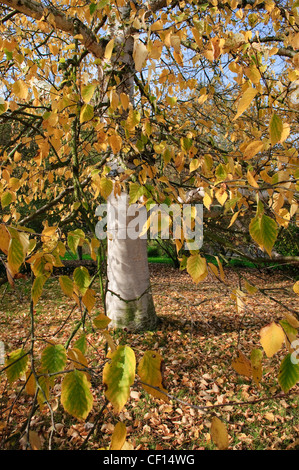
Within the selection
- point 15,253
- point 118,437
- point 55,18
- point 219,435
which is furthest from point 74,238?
point 55,18

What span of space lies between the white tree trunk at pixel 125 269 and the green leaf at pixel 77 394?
2.75 m

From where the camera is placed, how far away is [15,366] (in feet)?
3.42

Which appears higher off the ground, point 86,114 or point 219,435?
point 86,114

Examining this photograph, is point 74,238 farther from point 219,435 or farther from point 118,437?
point 219,435

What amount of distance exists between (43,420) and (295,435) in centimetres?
214

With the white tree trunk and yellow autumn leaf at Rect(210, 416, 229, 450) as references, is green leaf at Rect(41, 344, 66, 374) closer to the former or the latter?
yellow autumn leaf at Rect(210, 416, 229, 450)

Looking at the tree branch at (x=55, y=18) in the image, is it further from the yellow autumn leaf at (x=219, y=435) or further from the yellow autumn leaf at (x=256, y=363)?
Answer: the yellow autumn leaf at (x=219, y=435)

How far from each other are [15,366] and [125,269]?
2671mm

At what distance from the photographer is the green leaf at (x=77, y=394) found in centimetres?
79

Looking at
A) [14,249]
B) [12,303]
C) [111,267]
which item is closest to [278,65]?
[111,267]

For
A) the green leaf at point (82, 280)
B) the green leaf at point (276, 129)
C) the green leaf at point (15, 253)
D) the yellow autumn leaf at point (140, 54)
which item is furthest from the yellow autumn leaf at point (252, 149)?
the green leaf at point (15, 253)

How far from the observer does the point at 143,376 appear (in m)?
0.84
